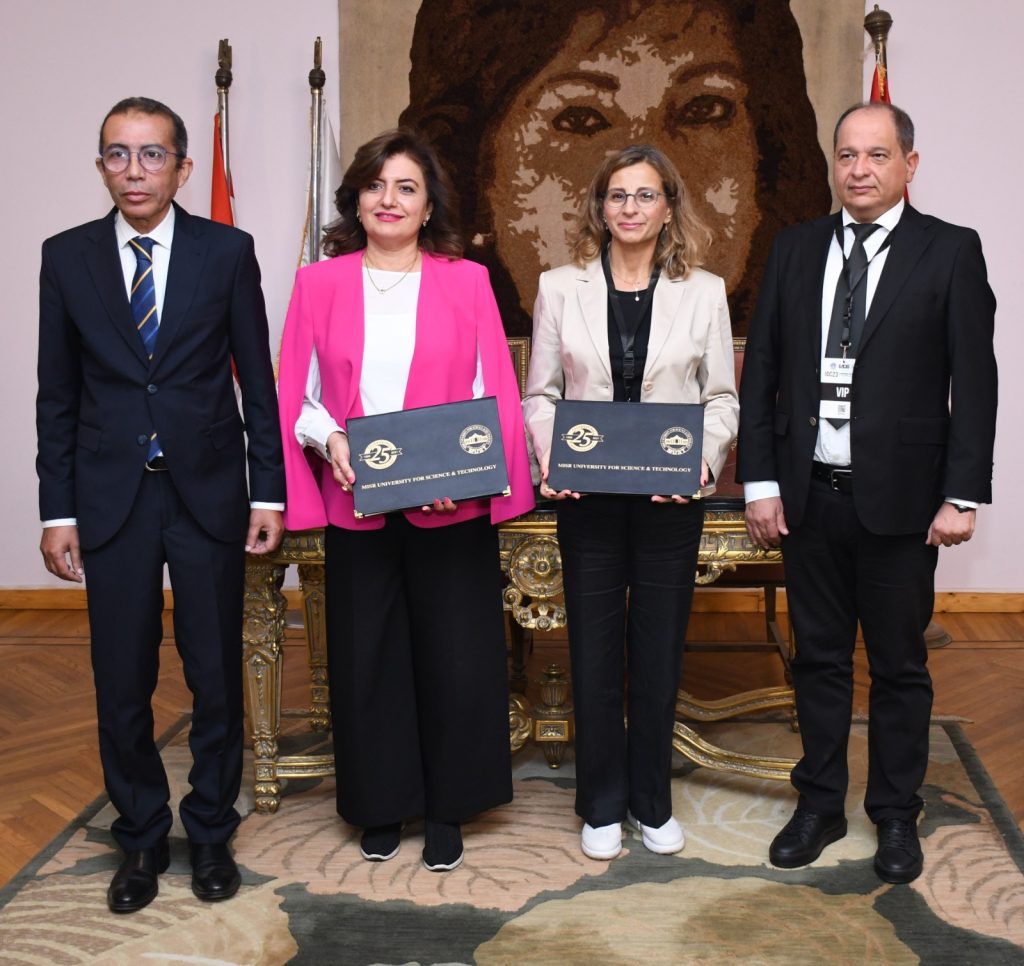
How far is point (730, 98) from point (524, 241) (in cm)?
110

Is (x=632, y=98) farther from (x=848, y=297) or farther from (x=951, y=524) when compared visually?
(x=951, y=524)

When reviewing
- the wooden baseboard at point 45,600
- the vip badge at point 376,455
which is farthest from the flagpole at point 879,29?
the wooden baseboard at point 45,600

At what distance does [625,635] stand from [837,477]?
0.67m

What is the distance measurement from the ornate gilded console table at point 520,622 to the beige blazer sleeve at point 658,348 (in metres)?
0.33

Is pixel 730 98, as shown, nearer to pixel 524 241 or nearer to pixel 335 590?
pixel 524 241

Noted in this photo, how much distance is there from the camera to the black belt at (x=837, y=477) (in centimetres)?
248

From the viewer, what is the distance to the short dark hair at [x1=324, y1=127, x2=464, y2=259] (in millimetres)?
2441

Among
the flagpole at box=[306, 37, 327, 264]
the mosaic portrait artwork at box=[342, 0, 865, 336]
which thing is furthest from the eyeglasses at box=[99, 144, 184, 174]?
the mosaic portrait artwork at box=[342, 0, 865, 336]

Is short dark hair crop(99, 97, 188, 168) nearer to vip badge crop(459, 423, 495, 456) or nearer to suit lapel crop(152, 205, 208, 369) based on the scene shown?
suit lapel crop(152, 205, 208, 369)

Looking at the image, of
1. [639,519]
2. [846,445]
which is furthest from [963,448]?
[639,519]

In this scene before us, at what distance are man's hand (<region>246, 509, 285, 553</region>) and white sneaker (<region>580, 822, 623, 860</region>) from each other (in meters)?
1.05

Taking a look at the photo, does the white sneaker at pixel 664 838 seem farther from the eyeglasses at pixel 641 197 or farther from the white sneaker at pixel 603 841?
the eyeglasses at pixel 641 197

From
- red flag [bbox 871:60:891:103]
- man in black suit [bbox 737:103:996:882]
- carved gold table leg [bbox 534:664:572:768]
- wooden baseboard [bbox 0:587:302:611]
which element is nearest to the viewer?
man in black suit [bbox 737:103:996:882]

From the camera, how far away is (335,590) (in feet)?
8.51
